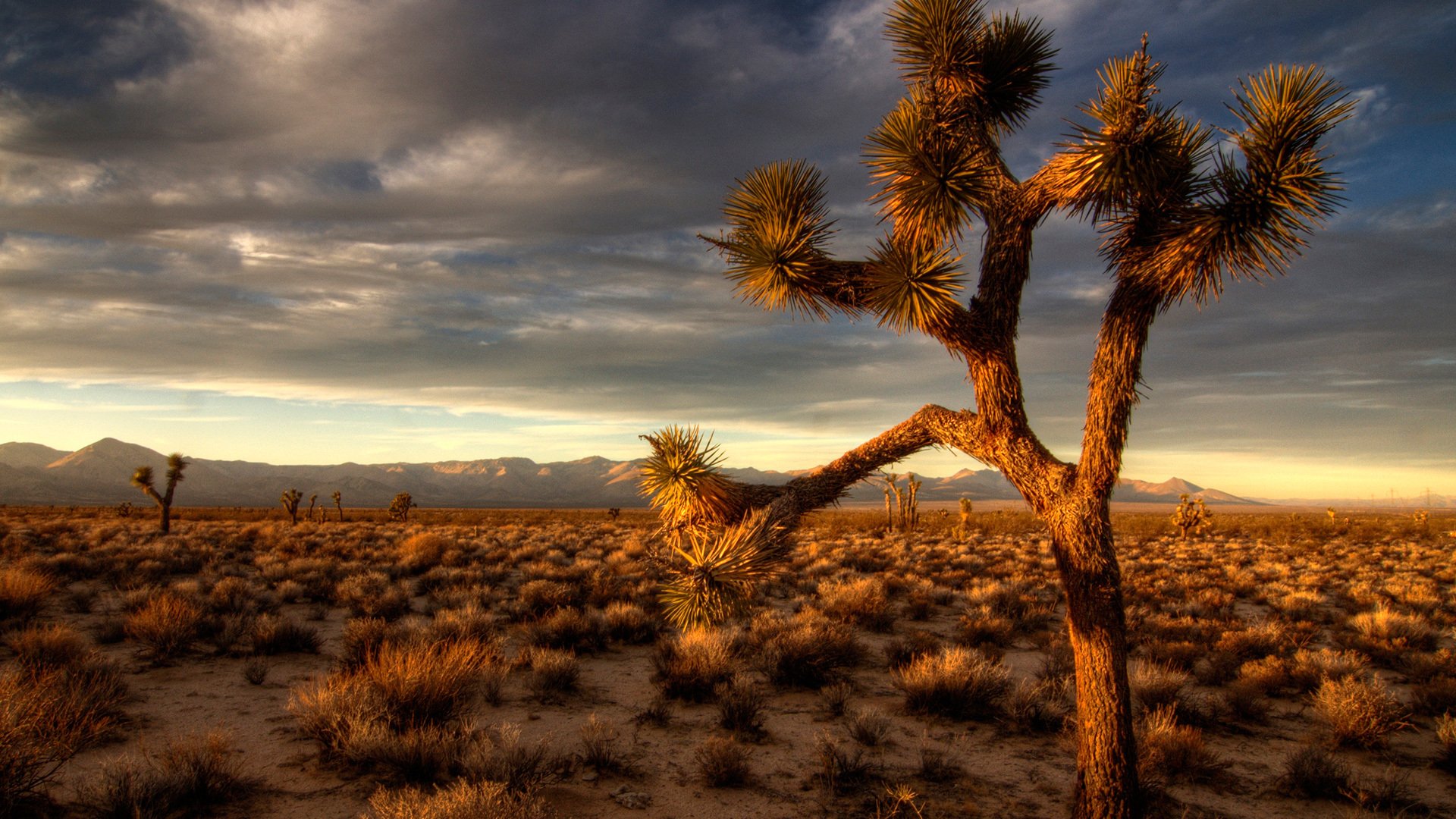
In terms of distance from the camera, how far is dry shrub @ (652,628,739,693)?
8.68 meters

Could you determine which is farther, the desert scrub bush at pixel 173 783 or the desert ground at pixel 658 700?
the desert ground at pixel 658 700

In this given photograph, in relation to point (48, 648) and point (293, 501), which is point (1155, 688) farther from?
point (293, 501)

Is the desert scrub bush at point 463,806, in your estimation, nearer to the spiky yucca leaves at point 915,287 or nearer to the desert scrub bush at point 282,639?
the spiky yucca leaves at point 915,287

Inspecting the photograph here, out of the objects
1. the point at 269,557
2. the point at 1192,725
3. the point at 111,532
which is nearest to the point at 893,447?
the point at 1192,725

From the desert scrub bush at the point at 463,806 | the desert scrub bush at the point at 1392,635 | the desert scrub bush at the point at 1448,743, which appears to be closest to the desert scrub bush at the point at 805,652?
the desert scrub bush at the point at 463,806

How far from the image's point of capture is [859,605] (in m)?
13.5

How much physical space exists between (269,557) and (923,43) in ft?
71.8

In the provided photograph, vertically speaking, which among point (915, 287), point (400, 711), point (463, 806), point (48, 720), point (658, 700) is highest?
point (915, 287)

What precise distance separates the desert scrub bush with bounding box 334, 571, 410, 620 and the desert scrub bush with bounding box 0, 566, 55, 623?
181 inches

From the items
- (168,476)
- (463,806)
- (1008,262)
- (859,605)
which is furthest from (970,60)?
(168,476)

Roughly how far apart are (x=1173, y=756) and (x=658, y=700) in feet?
18.7

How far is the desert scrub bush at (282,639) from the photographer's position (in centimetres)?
994

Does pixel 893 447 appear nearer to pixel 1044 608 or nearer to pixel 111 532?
pixel 1044 608

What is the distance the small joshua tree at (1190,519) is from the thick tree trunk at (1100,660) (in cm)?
3886
